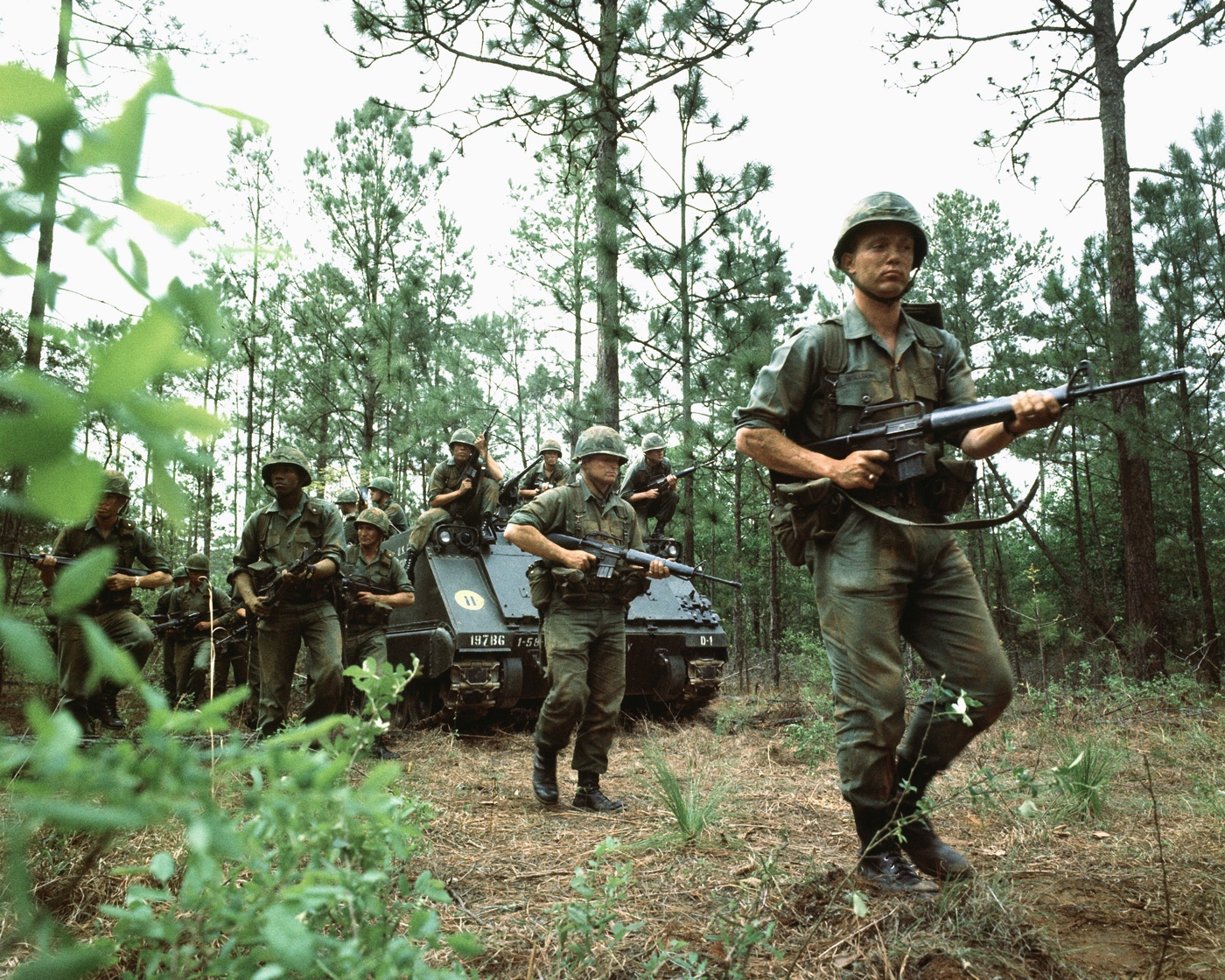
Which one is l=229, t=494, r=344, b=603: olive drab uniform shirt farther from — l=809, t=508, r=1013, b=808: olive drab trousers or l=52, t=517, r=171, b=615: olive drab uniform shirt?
l=809, t=508, r=1013, b=808: olive drab trousers

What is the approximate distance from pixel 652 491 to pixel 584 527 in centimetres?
456

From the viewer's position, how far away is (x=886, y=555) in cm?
299

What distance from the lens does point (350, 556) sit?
830 centimetres

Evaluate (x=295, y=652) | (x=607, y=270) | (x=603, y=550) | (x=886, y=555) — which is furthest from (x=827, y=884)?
(x=607, y=270)

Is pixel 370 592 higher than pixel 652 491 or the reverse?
the reverse

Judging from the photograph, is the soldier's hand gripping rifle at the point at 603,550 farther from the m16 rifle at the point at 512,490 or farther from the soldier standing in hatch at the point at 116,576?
the m16 rifle at the point at 512,490

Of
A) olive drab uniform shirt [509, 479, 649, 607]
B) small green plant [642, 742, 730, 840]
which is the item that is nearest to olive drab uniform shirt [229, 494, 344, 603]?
olive drab uniform shirt [509, 479, 649, 607]

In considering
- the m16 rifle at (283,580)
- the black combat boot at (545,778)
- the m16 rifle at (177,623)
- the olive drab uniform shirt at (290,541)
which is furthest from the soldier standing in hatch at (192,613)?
A: the black combat boot at (545,778)

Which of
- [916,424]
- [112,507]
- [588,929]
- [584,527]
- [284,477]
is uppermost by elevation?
[284,477]

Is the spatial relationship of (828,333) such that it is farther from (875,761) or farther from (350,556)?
(350,556)

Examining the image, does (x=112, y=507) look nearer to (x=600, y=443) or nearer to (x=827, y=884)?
(x=600, y=443)

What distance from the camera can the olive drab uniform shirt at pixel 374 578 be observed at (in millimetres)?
7828

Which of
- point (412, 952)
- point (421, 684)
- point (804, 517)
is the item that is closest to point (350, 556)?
point (421, 684)

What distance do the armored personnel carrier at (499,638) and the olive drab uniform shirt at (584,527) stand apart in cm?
218
